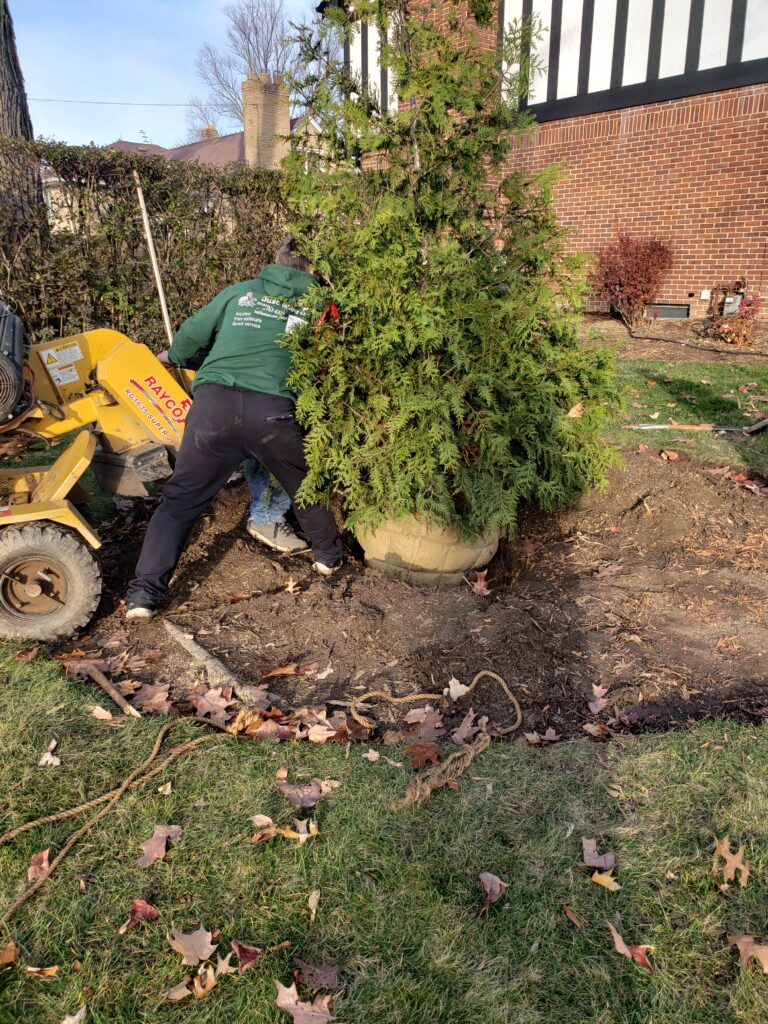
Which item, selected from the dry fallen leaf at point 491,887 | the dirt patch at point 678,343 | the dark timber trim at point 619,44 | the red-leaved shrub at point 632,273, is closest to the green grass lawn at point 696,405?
the dirt patch at point 678,343

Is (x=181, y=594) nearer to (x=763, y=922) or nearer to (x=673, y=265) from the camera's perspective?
(x=763, y=922)

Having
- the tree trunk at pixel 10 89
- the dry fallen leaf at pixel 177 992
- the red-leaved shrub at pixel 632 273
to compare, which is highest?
the tree trunk at pixel 10 89

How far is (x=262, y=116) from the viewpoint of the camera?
105 feet

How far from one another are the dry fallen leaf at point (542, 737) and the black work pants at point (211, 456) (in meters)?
1.95

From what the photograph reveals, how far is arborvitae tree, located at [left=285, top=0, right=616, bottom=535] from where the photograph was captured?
158 inches

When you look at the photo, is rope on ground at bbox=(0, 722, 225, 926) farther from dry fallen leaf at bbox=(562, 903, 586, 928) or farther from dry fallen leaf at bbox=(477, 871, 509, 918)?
dry fallen leaf at bbox=(562, 903, 586, 928)

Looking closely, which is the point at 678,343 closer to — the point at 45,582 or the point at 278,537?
the point at 278,537

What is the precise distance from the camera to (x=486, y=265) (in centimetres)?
438

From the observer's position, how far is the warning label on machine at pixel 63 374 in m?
4.37

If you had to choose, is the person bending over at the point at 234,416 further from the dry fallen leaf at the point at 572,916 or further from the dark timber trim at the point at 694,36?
the dark timber trim at the point at 694,36

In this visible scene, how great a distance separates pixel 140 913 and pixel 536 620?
2432mm

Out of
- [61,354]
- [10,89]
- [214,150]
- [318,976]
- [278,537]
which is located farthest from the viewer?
[214,150]

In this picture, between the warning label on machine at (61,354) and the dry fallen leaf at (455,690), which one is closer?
the dry fallen leaf at (455,690)

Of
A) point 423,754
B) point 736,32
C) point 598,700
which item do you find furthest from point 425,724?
point 736,32
